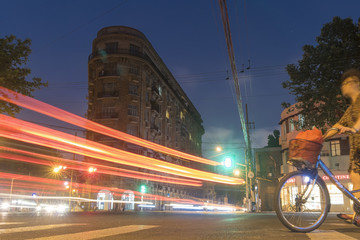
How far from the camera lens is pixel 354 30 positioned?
1848 cm

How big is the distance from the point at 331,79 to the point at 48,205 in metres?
24.0

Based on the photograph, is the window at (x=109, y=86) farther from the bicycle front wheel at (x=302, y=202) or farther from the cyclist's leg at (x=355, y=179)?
the cyclist's leg at (x=355, y=179)

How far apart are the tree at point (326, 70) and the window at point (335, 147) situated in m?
17.3

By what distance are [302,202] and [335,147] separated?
3333cm

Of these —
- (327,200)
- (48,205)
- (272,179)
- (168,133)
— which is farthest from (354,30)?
(168,133)

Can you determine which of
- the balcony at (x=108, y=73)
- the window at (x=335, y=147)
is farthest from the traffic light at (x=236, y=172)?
the balcony at (x=108, y=73)

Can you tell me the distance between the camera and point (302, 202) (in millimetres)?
4395

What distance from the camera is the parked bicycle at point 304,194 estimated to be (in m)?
4.20

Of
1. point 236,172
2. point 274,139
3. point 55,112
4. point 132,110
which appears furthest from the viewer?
point 274,139

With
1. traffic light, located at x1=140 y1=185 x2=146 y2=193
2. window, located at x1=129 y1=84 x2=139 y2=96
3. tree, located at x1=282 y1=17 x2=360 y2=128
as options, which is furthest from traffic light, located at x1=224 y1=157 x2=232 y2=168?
window, located at x1=129 y1=84 x2=139 y2=96

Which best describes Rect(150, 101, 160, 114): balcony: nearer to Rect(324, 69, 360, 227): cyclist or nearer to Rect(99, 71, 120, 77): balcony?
Rect(99, 71, 120, 77): balcony

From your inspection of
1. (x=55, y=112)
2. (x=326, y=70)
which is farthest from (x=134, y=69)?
→ (x=326, y=70)

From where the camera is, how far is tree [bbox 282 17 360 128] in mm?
18078

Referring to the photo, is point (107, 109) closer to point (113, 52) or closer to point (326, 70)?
point (113, 52)
